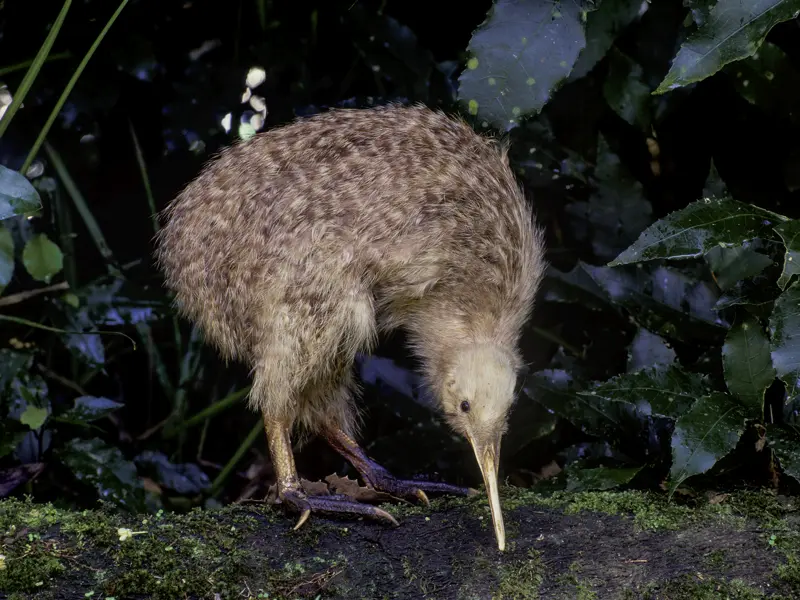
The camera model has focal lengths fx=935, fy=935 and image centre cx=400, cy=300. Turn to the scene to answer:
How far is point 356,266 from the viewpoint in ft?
9.06

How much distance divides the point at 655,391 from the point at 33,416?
212 centimetres

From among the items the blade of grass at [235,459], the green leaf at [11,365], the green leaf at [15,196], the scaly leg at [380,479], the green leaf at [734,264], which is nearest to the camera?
the green leaf at [15,196]

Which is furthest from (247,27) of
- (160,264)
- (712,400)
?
(712,400)

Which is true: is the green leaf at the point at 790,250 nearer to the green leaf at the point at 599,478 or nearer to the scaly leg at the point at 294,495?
the green leaf at the point at 599,478

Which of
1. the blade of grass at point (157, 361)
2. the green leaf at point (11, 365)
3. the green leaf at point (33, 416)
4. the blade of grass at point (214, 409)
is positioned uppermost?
the green leaf at point (11, 365)

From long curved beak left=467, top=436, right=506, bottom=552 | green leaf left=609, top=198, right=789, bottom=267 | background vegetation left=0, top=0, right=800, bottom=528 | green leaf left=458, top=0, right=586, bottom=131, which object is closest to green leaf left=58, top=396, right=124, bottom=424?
background vegetation left=0, top=0, right=800, bottom=528

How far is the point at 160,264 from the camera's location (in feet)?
10.8

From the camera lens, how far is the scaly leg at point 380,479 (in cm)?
308

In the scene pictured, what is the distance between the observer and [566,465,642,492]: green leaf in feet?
8.98

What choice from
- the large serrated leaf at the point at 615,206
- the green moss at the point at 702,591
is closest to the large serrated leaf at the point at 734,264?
the large serrated leaf at the point at 615,206

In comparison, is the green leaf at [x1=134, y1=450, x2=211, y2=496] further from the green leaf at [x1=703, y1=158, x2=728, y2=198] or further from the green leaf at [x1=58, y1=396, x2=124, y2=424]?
the green leaf at [x1=703, y1=158, x2=728, y2=198]

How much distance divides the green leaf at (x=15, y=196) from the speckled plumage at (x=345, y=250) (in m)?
0.61

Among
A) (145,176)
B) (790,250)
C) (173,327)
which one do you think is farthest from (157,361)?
(790,250)

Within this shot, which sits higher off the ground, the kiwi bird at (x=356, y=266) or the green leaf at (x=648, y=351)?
the kiwi bird at (x=356, y=266)
